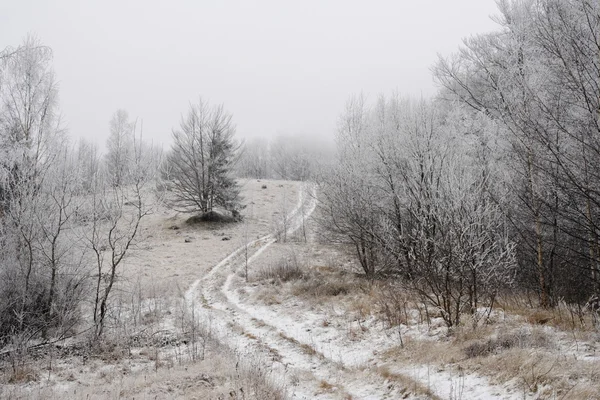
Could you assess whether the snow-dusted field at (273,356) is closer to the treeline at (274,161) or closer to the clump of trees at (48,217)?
the clump of trees at (48,217)

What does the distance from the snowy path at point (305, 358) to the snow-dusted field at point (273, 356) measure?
24mm

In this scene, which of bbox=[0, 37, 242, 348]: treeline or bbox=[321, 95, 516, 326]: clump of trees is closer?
bbox=[321, 95, 516, 326]: clump of trees

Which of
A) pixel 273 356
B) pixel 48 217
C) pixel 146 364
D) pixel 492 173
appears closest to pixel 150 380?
pixel 146 364

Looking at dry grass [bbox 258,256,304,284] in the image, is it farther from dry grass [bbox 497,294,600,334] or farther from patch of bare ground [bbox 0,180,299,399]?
dry grass [bbox 497,294,600,334]

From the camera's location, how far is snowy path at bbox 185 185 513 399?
554cm

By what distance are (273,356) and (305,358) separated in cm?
74

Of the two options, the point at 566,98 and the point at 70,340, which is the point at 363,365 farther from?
the point at 70,340

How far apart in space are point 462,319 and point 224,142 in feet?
92.5

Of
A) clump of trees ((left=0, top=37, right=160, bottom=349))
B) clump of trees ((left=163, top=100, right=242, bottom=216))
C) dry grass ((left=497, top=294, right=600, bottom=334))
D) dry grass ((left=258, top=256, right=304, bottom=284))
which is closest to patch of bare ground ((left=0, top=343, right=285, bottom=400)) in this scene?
clump of trees ((left=0, top=37, right=160, bottom=349))

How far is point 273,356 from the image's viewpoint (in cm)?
833

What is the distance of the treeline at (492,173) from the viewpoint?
19.3 feet

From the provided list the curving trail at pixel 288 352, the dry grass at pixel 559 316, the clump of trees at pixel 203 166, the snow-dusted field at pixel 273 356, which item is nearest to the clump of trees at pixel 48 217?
the snow-dusted field at pixel 273 356

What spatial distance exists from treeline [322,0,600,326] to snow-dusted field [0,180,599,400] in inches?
67.6

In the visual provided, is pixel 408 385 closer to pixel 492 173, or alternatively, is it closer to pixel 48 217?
pixel 492 173
